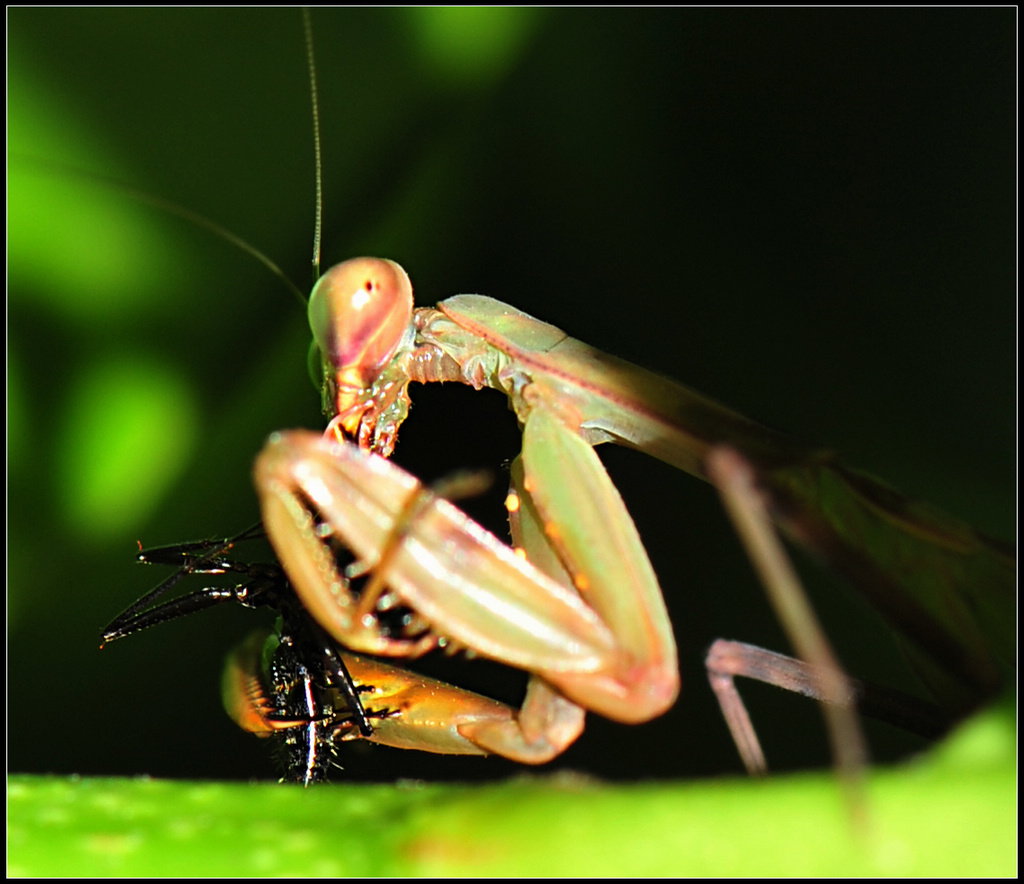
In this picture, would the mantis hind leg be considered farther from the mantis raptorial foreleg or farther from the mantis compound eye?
the mantis compound eye

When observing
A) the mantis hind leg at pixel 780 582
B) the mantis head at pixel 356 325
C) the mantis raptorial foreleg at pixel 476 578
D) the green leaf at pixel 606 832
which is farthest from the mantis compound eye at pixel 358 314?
the green leaf at pixel 606 832

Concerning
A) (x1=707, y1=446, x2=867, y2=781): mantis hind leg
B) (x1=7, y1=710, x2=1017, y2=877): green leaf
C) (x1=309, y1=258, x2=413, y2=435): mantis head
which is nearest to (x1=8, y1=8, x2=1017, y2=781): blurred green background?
(x1=309, y1=258, x2=413, y2=435): mantis head

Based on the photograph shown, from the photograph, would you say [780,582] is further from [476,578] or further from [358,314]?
[358,314]

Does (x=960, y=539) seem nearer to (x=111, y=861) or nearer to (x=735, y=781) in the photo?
(x=735, y=781)

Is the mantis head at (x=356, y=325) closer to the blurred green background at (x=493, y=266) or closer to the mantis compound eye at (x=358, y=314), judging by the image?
the mantis compound eye at (x=358, y=314)

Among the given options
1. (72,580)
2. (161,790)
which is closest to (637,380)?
(161,790)

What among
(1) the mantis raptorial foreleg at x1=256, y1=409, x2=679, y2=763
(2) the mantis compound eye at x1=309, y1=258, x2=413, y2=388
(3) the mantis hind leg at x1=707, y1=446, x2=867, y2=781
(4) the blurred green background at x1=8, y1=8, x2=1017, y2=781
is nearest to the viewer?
(3) the mantis hind leg at x1=707, y1=446, x2=867, y2=781
